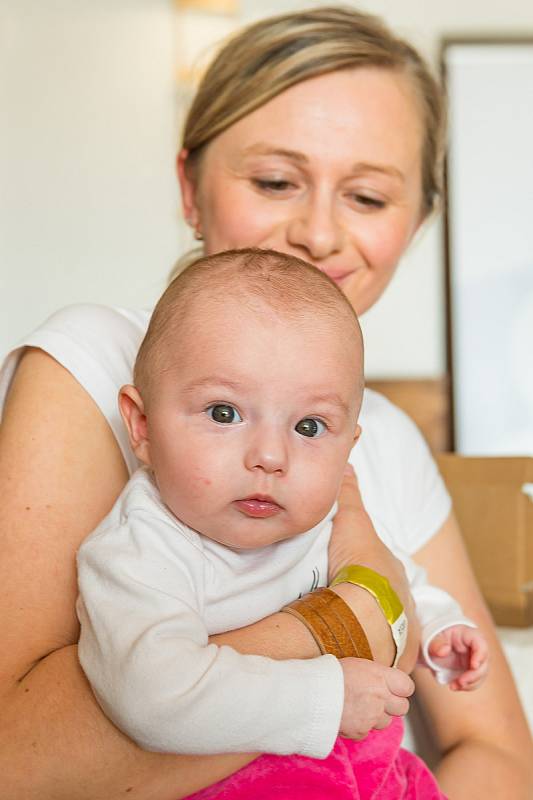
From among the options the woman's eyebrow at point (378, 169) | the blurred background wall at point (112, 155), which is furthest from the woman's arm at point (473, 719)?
the blurred background wall at point (112, 155)

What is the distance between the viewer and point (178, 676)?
0.84 metres

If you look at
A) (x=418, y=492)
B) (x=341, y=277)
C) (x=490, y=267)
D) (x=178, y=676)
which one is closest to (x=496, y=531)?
(x=418, y=492)

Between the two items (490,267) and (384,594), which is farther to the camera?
(490,267)

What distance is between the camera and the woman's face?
4.67 feet

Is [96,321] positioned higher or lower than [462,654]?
higher

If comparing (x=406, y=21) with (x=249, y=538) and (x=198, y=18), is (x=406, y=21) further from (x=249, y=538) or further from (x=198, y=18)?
(x=249, y=538)

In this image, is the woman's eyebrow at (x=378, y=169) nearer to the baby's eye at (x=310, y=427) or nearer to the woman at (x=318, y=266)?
the woman at (x=318, y=266)

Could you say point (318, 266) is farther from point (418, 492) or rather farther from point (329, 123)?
point (418, 492)

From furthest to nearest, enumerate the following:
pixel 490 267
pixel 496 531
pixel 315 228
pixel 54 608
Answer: pixel 490 267
pixel 496 531
pixel 315 228
pixel 54 608

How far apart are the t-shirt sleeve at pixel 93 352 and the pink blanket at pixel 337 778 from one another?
0.35 meters

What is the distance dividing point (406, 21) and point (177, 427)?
381 centimetres

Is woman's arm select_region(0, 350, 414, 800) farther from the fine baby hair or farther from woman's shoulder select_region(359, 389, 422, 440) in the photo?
woman's shoulder select_region(359, 389, 422, 440)

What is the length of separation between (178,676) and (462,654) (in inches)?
18.4

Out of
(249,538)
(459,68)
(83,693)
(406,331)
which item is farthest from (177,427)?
(459,68)
